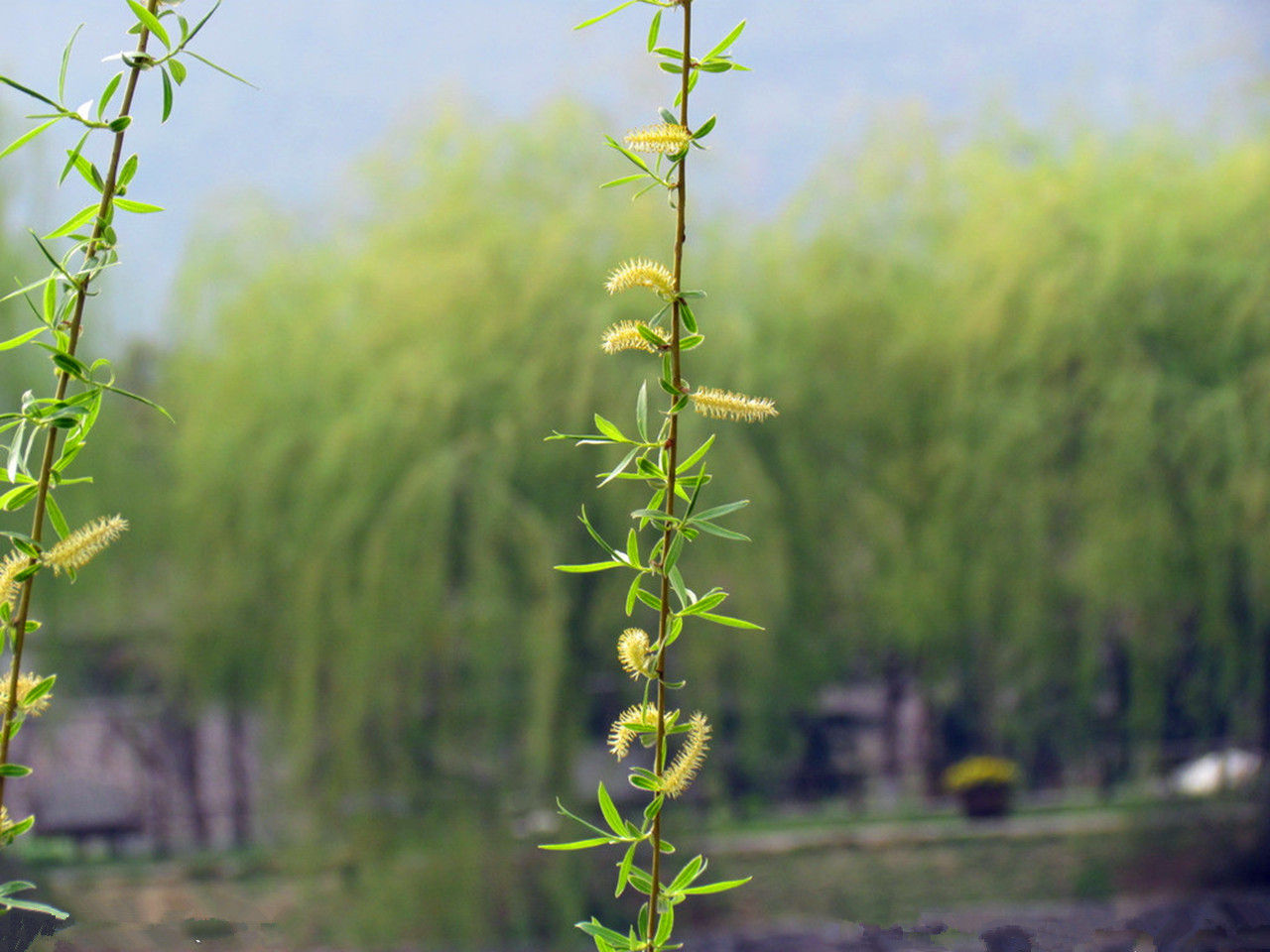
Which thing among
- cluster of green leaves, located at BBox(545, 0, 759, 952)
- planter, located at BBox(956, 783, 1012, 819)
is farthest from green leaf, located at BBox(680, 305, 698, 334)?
planter, located at BBox(956, 783, 1012, 819)

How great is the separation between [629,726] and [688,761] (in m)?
0.02

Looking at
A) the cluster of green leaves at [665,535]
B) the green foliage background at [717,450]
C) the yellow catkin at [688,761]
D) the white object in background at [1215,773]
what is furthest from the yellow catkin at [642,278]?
the white object in background at [1215,773]

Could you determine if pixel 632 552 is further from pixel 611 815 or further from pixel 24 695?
pixel 24 695

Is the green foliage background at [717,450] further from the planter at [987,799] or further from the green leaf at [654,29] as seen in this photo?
the green leaf at [654,29]

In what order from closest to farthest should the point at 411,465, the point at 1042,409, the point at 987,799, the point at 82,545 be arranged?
the point at 82,545 < the point at 411,465 < the point at 1042,409 < the point at 987,799

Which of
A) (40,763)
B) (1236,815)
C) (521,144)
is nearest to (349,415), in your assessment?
(521,144)

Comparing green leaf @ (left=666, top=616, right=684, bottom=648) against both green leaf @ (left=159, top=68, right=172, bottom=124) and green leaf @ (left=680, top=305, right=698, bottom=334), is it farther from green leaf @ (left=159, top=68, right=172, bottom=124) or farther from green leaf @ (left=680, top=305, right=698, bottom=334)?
green leaf @ (left=159, top=68, right=172, bottom=124)

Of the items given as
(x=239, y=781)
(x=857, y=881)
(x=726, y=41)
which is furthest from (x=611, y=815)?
(x=239, y=781)

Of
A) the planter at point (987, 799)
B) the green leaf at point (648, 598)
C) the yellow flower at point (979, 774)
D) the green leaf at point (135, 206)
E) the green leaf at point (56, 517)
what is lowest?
the planter at point (987, 799)

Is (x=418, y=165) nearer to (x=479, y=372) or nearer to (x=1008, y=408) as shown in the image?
(x=479, y=372)

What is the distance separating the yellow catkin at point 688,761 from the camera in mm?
323

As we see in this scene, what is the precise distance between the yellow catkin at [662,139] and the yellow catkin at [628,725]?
0.16 meters

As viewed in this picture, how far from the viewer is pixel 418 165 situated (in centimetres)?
270

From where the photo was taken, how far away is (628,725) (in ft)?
1.11
